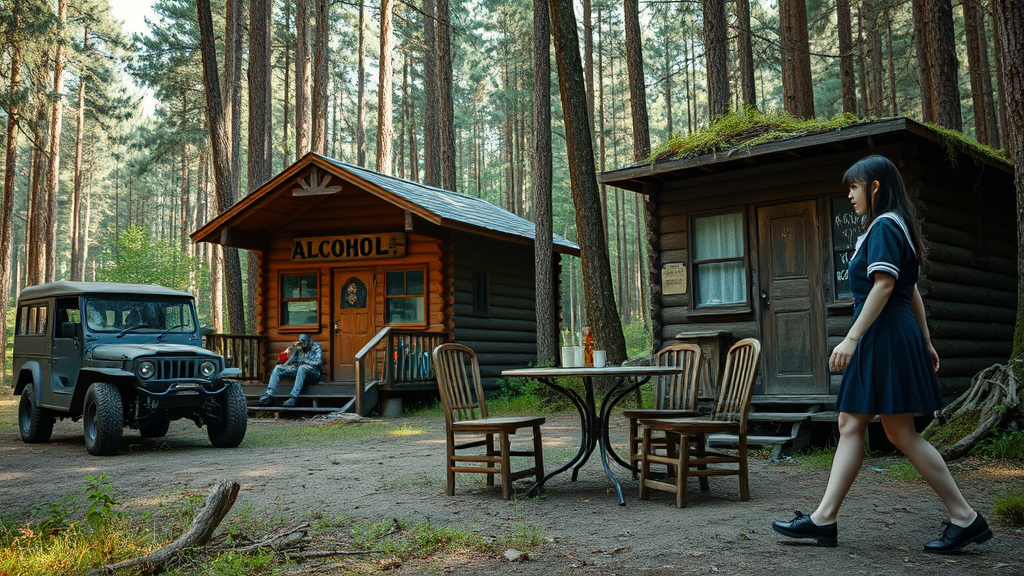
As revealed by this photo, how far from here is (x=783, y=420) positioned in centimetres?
869

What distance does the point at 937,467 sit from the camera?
12.8 ft

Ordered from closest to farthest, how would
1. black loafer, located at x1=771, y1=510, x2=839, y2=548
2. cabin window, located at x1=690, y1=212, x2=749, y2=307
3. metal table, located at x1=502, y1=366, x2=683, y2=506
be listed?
black loafer, located at x1=771, y1=510, x2=839, y2=548
metal table, located at x1=502, y1=366, x2=683, y2=506
cabin window, located at x1=690, y1=212, x2=749, y2=307

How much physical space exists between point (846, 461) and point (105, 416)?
790cm

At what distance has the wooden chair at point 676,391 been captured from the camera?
6.15m

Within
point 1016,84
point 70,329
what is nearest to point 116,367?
point 70,329

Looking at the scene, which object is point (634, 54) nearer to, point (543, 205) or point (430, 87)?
point (543, 205)

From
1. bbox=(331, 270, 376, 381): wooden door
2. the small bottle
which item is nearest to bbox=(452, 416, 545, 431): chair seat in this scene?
the small bottle

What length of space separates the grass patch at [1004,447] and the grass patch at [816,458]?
132 centimetres

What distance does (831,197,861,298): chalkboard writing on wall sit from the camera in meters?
8.99

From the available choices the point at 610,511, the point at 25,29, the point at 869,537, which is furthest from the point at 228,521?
the point at 25,29

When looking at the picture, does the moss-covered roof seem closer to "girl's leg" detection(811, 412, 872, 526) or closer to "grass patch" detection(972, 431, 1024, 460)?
"grass patch" detection(972, 431, 1024, 460)

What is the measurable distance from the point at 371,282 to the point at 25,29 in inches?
422

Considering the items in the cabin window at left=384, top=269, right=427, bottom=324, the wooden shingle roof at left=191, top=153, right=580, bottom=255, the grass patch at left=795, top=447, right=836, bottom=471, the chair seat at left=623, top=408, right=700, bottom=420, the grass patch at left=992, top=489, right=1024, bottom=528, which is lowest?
the grass patch at left=795, top=447, right=836, bottom=471

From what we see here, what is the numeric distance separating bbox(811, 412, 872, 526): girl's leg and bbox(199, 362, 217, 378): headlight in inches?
297
